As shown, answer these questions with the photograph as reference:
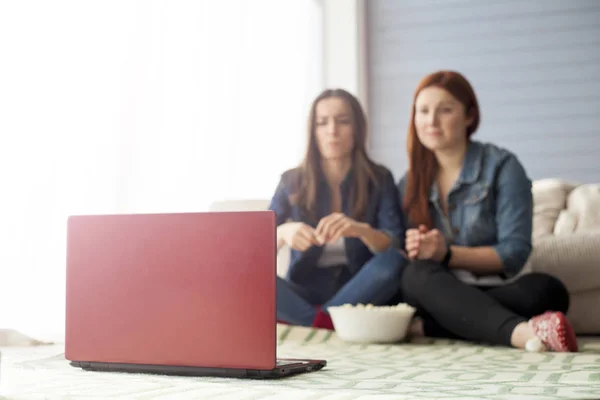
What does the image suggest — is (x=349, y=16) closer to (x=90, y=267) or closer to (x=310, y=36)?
(x=310, y=36)

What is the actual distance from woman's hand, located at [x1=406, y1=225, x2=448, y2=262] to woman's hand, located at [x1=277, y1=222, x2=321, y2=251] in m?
0.23

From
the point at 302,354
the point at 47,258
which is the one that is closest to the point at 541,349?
the point at 302,354

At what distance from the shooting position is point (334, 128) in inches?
81.9

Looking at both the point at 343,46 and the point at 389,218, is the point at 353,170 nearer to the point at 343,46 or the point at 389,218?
the point at 389,218

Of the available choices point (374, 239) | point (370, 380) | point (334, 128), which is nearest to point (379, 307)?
point (374, 239)

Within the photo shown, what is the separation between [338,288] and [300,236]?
299 millimetres

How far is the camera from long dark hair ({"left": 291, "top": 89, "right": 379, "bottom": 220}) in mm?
2103

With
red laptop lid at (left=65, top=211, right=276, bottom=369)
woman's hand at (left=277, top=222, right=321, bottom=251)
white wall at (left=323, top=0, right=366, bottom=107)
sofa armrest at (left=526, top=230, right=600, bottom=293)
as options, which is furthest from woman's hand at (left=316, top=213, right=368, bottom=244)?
white wall at (left=323, top=0, right=366, bottom=107)

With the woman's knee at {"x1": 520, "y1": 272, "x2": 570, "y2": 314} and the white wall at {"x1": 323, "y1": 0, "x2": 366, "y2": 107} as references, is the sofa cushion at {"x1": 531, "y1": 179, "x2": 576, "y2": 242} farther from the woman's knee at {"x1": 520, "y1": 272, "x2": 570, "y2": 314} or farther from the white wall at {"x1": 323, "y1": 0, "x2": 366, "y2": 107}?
the white wall at {"x1": 323, "y1": 0, "x2": 366, "y2": 107}

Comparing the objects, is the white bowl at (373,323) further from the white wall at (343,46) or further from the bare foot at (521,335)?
the white wall at (343,46)

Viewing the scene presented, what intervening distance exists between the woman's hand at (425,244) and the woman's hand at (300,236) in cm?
23

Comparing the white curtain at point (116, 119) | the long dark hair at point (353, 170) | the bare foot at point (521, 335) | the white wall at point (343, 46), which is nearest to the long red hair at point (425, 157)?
the long dark hair at point (353, 170)

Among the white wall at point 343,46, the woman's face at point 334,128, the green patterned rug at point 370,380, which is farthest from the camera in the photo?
the white wall at point 343,46

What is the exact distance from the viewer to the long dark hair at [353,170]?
6.90 feet
